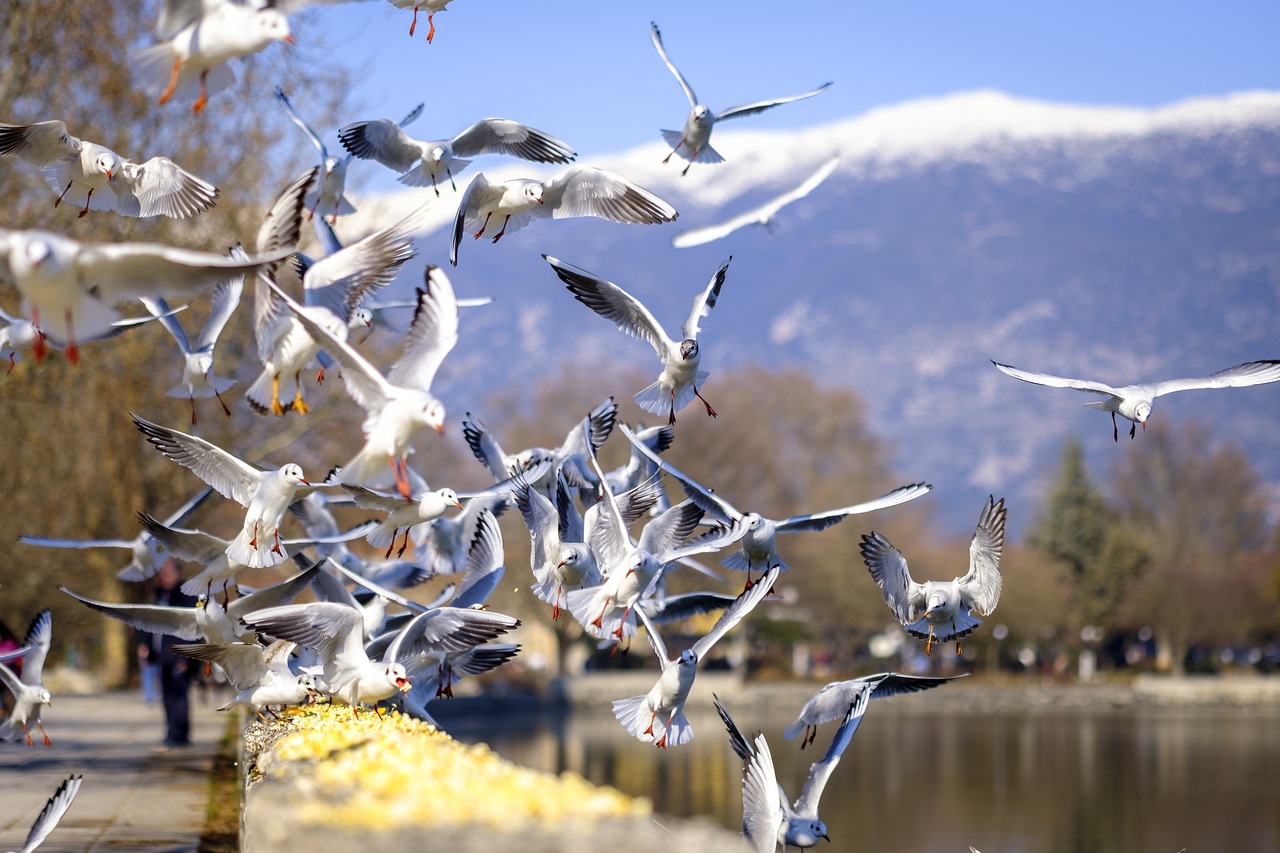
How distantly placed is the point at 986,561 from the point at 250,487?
511cm

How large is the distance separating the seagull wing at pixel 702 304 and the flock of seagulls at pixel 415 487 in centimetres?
2

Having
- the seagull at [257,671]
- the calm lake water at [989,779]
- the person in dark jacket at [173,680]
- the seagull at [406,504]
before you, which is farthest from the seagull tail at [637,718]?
the calm lake water at [989,779]

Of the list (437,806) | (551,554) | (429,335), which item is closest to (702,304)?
(551,554)

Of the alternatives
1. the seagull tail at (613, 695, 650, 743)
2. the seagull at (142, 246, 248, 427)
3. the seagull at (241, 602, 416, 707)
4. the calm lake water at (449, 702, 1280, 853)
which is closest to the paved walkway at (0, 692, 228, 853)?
the seagull at (241, 602, 416, 707)

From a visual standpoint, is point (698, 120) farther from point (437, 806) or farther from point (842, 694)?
point (437, 806)

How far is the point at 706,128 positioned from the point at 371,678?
4.76 m

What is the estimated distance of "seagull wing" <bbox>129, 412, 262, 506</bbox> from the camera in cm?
958

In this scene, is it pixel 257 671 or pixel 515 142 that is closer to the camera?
pixel 257 671

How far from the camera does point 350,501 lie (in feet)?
37.9

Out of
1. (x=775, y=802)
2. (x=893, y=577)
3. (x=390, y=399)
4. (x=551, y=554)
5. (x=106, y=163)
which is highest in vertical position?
(x=106, y=163)

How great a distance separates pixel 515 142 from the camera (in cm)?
1075

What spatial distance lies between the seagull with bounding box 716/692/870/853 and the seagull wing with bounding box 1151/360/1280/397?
3006mm

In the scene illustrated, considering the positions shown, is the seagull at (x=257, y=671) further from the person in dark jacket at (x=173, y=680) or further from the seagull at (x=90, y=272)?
the person in dark jacket at (x=173, y=680)

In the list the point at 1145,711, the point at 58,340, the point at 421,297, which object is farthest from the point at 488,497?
the point at 1145,711
